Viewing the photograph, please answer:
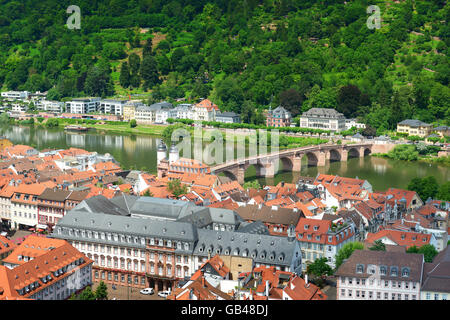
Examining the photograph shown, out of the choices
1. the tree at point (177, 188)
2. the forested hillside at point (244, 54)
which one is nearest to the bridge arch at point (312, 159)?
the forested hillside at point (244, 54)

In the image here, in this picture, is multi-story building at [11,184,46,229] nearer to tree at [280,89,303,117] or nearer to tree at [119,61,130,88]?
tree at [280,89,303,117]

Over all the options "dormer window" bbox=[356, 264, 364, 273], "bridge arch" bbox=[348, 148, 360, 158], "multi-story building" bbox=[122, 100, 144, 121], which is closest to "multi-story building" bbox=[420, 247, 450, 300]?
"dormer window" bbox=[356, 264, 364, 273]

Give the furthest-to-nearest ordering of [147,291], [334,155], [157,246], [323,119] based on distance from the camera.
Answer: [323,119], [334,155], [157,246], [147,291]

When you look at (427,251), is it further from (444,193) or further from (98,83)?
(98,83)

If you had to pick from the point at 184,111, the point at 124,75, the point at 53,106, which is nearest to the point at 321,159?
the point at 184,111

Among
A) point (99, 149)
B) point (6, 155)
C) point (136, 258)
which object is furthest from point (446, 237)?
point (99, 149)

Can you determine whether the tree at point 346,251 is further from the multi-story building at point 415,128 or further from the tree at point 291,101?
the tree at point 291,101
